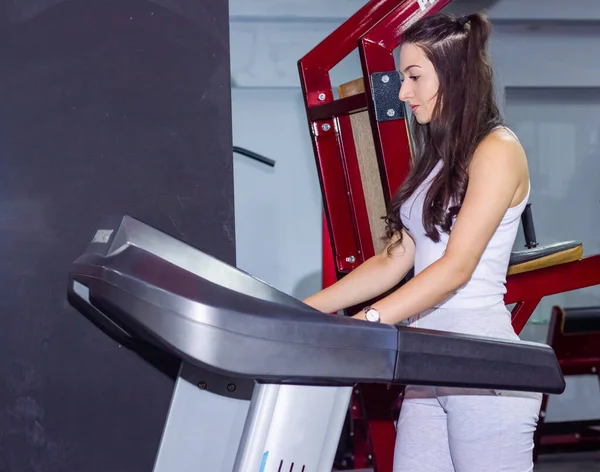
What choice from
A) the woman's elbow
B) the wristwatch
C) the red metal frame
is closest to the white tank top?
the woman's elbow

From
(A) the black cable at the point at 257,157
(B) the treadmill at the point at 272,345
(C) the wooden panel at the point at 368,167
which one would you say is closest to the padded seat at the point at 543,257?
(C) the wooden panel at the point at 368,167

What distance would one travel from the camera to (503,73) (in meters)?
5.27

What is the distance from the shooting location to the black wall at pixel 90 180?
58.0 inches

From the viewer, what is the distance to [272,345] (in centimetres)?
103

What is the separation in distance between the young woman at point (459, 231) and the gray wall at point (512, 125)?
349 cm

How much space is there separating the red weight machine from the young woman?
2.32ft

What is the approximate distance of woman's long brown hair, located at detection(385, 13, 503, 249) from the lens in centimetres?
158

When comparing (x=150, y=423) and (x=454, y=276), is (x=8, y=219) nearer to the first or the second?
(x=150, y=423)

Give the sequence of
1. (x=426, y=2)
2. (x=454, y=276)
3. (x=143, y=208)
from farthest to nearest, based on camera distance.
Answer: (x=426, y=2)
(x=143, y=208)
(x=454, y=276)

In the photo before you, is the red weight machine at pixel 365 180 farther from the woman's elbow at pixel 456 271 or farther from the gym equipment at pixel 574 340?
the gym equipment at pixel 574 340

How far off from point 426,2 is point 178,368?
142 cm

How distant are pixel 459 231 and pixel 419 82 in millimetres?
366

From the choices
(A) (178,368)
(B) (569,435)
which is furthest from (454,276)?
(B) (569,435)

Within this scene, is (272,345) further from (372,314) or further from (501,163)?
(501,163)
